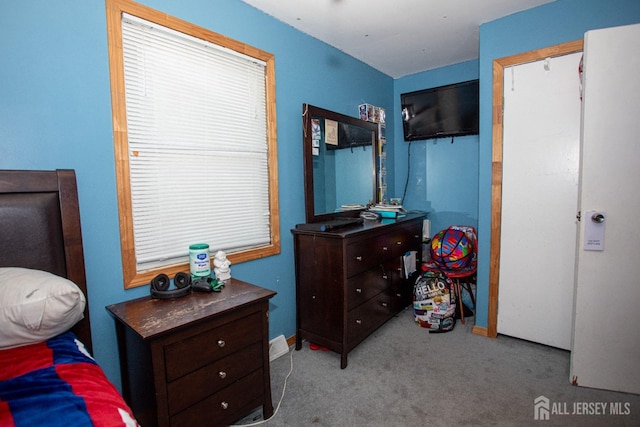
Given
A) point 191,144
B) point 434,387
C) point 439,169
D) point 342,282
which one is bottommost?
point 434,387

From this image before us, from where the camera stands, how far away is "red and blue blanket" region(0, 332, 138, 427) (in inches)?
29.7

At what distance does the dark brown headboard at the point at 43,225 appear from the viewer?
123 centimetres

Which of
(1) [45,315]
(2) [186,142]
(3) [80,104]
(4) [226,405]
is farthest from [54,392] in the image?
(2) [186,142]

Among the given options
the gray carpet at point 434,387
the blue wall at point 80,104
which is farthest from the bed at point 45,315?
the gray carpet at point 434,387

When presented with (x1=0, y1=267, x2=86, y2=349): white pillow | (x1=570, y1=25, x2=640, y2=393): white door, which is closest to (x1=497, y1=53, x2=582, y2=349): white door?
(x1=570, y1=25, x2=640, y2=393): white door

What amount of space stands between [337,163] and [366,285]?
110 centimetres

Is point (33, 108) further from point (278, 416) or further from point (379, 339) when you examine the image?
point (379, 339)

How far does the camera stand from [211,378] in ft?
4.73

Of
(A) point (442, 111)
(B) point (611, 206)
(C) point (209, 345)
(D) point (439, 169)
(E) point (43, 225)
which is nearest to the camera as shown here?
(E) point (43, 225)

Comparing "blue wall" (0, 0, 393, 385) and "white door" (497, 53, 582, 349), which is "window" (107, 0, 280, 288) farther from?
"white door" (497, 53, 582, 349)

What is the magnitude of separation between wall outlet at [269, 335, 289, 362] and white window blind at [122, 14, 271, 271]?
76 centimetres

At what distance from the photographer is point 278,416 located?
173cm

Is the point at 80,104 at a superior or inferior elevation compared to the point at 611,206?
superior

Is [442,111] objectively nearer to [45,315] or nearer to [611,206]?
[611,206]
